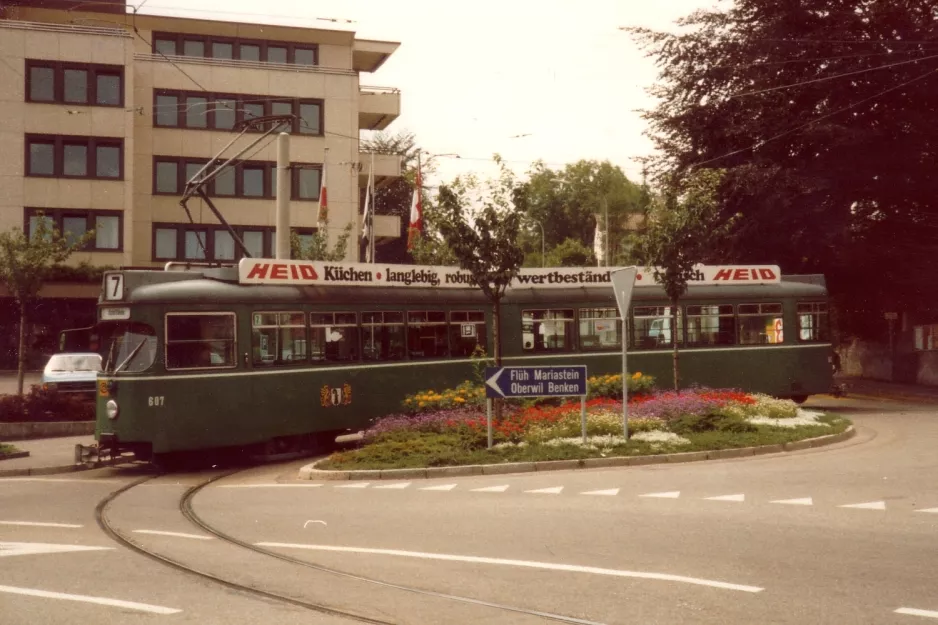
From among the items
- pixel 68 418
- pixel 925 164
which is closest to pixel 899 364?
pixel 925 164

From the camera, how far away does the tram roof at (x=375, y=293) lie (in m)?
18.9

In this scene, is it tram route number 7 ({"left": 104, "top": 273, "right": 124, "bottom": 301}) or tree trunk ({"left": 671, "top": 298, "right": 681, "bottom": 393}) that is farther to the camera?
tree trunk ({"left": 671, "top": 298, "right": 681, "bottom": 393})

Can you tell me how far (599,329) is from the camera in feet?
85.4

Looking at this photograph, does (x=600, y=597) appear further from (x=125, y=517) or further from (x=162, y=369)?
(x=162, y=369)

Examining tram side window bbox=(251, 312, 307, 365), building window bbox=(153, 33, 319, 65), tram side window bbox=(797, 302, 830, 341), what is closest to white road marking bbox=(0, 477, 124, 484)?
tram side window bbox=(251, 312, 307, 365)

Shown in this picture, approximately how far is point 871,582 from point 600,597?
77.4 inches

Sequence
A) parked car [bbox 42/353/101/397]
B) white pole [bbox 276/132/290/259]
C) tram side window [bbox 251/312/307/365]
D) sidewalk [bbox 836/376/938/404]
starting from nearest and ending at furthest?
tram side window [bbox 251/312/307/365], white pole [bbox 276/132/290/259], parked car [bbox 42/353/101/397], sidewalk [bbox 836/376/938/404]

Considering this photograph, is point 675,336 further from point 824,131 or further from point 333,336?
point 824,131

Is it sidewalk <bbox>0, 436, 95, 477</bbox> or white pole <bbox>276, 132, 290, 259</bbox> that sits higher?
white pole <bbox>276, 132, 290, 259</bbox>

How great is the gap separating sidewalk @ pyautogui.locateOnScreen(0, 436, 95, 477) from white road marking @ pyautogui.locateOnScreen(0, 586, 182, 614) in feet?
36.9

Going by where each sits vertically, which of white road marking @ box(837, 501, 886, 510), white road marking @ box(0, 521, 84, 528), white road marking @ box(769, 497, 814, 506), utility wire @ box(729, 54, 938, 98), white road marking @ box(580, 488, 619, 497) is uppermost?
utility wire @ box(729, 54, 938, 98)

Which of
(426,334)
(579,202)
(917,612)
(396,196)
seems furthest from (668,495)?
(579,202)

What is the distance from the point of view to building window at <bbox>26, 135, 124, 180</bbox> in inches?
1815

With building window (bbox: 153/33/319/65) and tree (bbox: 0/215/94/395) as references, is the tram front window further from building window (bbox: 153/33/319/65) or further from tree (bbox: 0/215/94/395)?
building window (bbox: 153/33/319/65)
